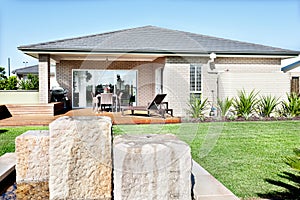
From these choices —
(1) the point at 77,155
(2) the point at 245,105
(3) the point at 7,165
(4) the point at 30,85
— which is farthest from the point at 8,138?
(4) the point at 30,85

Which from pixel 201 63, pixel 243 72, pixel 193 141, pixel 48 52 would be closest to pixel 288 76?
pixel 243 72

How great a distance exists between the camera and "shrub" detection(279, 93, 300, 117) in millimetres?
14711

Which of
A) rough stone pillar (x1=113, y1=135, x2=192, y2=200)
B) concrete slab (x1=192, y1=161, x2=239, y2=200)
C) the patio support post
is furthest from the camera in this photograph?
the patio support post

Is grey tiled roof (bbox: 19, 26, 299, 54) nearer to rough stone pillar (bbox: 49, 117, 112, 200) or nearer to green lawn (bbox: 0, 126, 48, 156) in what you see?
green lawn (bbox: 0, 126, 48, 156)

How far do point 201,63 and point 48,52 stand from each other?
7.50 m

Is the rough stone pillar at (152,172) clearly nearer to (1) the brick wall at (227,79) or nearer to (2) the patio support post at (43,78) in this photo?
(1) the brick wall at (227,79)

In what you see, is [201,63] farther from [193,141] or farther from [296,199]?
[296,199]

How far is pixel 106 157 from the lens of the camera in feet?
12.4

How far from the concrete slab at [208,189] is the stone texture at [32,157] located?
7.28ft

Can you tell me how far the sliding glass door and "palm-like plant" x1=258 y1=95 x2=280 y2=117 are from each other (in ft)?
25.7

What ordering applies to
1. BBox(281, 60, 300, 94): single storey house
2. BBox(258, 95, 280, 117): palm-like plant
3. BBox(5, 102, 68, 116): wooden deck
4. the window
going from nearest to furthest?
BBox(5, 102, 68, 116): wooden deck
BBox(258, 95, 280, 117): palm-like plant
the window
BBox(281, 60, 300, 94): single storey house

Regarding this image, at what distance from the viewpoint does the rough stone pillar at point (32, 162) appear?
448 cm

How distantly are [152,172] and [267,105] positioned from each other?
12810 millimetres

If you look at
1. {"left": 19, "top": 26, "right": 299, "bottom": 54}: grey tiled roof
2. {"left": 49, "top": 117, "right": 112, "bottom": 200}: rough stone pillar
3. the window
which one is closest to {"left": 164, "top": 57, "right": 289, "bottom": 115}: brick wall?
the window
